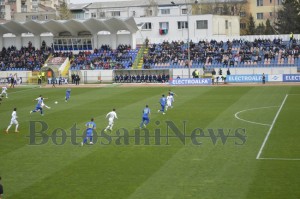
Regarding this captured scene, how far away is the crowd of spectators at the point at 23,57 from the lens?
3029 inches

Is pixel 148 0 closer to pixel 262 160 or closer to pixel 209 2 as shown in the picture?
pixel 209 2

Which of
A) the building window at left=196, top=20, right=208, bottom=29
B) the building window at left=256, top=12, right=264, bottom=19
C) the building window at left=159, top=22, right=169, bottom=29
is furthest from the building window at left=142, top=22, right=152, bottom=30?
the building window at left=256, top=12, right=264, bottom=19

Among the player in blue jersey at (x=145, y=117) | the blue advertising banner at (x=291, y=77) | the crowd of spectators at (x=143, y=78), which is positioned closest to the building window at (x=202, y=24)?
the crowd of spectators at (x=143, y=78)

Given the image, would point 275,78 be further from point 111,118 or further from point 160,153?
point 160,153

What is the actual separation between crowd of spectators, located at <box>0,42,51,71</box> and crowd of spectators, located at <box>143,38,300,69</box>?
50.4 ft

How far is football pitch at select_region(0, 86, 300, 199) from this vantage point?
19094 mm

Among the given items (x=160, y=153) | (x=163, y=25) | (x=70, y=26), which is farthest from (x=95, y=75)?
(x=160, y=153)

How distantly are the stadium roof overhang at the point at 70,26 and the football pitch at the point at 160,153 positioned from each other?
1340 inches

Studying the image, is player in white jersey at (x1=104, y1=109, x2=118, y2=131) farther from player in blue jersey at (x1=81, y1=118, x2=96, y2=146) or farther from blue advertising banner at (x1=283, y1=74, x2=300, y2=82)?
blue advertising banner at (x1=283, y1=74, x2=300, y2=82)

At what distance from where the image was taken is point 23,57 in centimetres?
7962

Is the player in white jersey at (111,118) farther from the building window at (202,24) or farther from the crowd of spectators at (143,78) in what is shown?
the building window at (202,24)

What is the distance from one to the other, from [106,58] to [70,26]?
8101 millimetres

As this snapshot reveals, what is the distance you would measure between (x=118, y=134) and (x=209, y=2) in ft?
339

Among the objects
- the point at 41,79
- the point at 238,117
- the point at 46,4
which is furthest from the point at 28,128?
the point at 46,4
